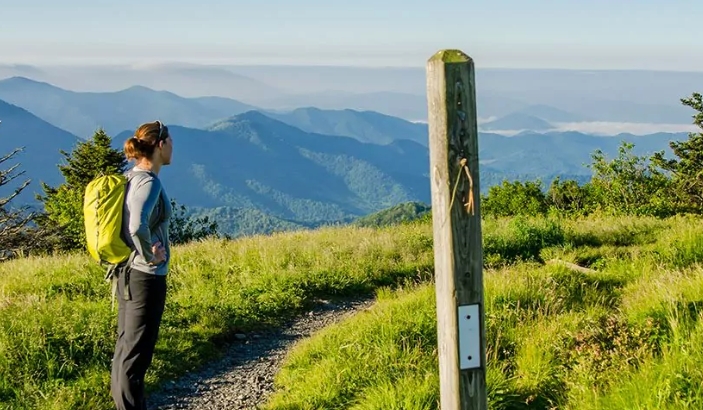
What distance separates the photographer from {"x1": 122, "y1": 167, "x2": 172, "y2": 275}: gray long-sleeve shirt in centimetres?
557

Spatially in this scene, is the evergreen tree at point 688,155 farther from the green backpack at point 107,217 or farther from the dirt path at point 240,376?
the green backpack at point 107,217

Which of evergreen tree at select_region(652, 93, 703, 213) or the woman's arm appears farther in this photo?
evergreen tree at select_region(652, 93, 703, 213)

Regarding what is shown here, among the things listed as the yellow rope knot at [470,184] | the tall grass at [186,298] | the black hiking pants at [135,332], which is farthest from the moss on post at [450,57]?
the tall grass at [186,298]

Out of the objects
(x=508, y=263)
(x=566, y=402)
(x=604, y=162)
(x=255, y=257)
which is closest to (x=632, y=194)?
(x=604, y=162)

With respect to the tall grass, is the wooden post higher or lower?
higher

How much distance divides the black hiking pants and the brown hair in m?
0.97

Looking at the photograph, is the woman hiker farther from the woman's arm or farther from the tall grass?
the tall grass

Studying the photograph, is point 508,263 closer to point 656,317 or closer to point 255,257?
point 255,257

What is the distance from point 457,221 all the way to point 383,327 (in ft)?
12.5

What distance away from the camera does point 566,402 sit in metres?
5.41

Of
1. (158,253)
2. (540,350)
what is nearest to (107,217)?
(158,253)

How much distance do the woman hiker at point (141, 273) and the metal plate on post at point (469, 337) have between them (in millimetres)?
2844

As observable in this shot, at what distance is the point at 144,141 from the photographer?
5.74m

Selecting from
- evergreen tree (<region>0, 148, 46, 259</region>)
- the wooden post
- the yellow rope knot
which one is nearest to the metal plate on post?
the wooden post
